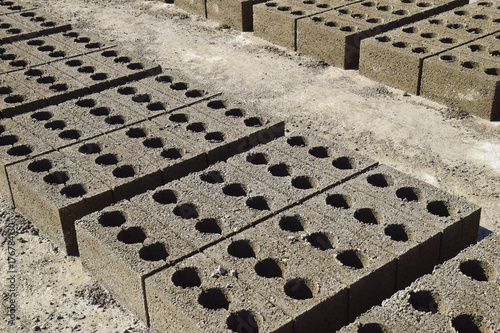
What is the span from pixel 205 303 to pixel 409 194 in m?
2.32

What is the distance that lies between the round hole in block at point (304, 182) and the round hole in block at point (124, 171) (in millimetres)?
1656

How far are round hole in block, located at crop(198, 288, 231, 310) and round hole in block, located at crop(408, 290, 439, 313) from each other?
1.37 meters

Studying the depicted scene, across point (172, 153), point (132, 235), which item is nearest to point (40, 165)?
point (172, 153)

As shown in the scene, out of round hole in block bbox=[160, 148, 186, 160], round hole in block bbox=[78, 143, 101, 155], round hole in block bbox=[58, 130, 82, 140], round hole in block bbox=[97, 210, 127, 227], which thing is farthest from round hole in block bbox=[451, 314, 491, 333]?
round hole in block bbox=[58, 130, 82, 140]

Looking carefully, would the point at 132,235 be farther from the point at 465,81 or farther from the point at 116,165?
the point at 465,81

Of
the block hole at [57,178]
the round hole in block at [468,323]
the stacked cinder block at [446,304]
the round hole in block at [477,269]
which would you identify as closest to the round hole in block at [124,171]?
the block hole at [57,178]

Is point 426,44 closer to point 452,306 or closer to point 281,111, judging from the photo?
point 281,111

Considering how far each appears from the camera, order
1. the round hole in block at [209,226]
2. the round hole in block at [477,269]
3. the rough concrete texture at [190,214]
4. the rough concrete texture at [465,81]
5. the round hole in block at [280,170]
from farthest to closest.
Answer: the rough concrete texture at [465,81] < the round hole in block at [280,170] < the round hole in block at [209,226] < the rough concrete texture at [190,214] < the round hole in block at [477,269]

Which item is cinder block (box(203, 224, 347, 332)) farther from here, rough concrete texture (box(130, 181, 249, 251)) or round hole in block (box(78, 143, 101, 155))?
round hole in block (box(78, 143, 101, 155))

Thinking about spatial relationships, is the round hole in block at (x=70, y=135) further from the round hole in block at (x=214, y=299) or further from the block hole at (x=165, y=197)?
the round hole in block at (x=214, y=299)

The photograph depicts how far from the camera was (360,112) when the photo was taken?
941 centimetres

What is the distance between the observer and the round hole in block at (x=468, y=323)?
4797 mm

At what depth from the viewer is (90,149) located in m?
7.32

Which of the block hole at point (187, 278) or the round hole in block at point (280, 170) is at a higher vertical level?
the round hole in block at point (280, 170)
